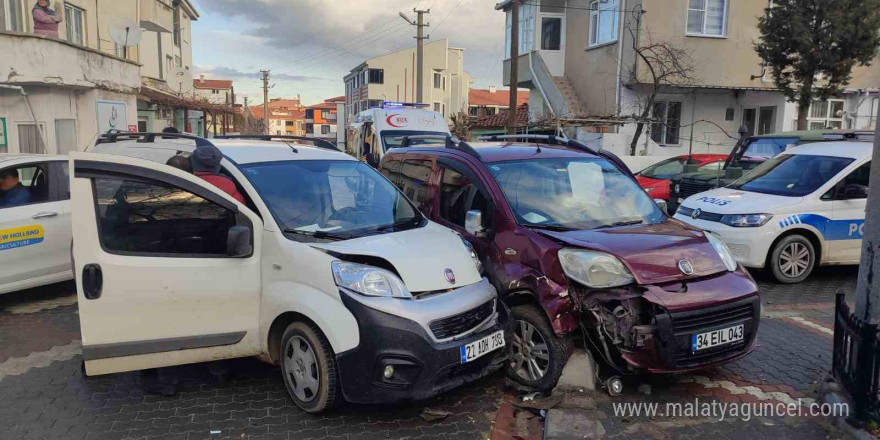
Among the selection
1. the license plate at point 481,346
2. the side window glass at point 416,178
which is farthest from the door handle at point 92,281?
the side window glass at point 416,178

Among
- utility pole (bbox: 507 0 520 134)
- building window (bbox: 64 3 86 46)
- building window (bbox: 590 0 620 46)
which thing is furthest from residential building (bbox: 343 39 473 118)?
building window (bbox: 64 3 86 46)

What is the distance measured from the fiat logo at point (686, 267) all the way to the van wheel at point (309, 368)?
2.52 m

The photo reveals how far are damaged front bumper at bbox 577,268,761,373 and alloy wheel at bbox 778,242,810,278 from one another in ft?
12.6

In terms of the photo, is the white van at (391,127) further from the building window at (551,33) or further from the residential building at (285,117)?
the residential building at (285,117)

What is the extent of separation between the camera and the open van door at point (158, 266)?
3949 millimetres

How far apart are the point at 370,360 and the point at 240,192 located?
1.61 m

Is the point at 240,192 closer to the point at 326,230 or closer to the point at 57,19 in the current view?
the point at 326,230

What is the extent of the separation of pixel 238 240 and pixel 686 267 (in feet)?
10.3

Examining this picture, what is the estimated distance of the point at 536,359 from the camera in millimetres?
4473

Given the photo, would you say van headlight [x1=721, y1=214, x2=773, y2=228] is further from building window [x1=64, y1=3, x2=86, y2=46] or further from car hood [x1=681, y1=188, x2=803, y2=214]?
building window [x1=64, y1=3, x2=86, y2=46]

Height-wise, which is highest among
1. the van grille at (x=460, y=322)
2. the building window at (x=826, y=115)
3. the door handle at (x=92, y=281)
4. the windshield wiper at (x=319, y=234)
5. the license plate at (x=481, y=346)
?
the building window at (x=826, y=115)

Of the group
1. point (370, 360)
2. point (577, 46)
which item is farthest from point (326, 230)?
point (577, 46)

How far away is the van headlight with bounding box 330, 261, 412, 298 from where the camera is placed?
→ 3.80 metres

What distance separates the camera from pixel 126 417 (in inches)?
162
